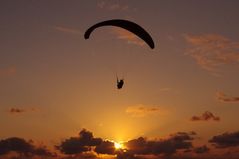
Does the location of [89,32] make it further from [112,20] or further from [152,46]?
[152,46]

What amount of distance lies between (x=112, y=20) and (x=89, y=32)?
9.10 feet

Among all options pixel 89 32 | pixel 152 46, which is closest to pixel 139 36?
pixel 152 46

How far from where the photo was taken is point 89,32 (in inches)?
1818

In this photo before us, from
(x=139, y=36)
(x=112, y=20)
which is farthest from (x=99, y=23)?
(x=139, y=36)

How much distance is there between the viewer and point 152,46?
148 ft

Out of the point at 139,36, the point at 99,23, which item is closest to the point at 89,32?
the point at 99,23

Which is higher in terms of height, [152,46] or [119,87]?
[152,46]

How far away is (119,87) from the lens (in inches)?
1716

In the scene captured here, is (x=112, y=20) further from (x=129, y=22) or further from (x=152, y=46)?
(x=152, y=46)

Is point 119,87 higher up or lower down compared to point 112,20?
lower down

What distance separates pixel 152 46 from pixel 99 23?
5.55 meters

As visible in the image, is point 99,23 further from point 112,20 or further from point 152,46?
point 152,46

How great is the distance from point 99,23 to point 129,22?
9.49 ft

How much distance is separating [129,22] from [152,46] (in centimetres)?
320
